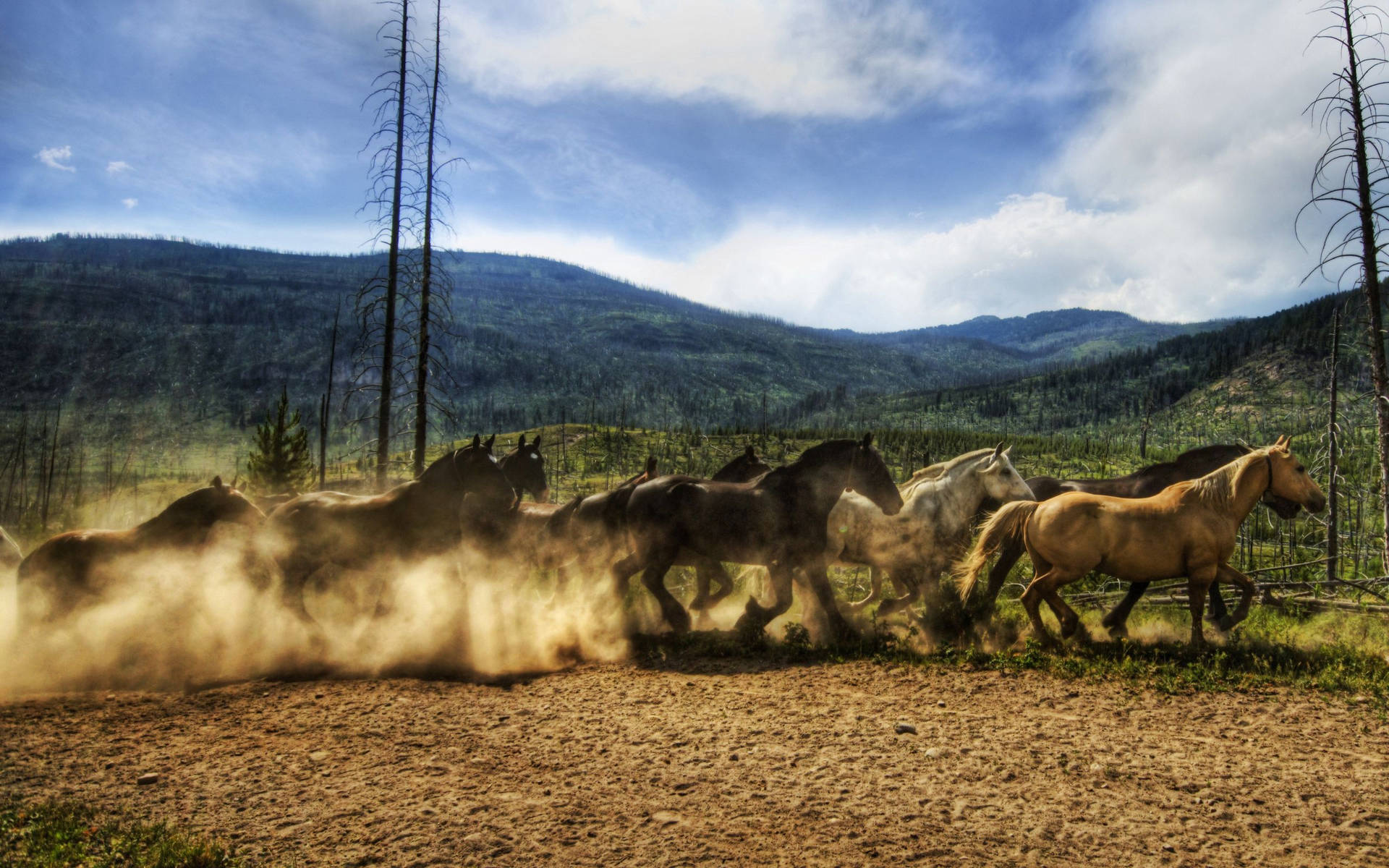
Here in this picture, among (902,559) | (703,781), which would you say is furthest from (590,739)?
(902,559)

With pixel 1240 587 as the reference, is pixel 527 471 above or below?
above

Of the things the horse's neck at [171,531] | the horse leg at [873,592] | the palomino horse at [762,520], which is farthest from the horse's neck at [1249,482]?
the horse's neck at [171,531]

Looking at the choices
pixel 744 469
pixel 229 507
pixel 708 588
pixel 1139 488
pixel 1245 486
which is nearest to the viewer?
pixel 1245 486

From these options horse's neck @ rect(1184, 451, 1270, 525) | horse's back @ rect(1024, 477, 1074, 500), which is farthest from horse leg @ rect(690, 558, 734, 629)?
horse's neck @ rect(1184, 451, 1270, 525)

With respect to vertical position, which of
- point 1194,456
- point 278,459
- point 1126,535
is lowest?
point 1126,535

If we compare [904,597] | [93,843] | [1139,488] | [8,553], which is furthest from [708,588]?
[8,553]

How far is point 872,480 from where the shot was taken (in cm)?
942

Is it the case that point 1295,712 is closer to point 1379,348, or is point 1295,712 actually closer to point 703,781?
point 703,781

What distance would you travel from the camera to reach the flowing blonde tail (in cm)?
901

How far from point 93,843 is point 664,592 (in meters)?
6.28

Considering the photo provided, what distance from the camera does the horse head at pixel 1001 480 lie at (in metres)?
10.1

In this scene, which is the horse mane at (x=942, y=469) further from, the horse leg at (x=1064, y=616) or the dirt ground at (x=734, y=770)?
the dirt ground at (x=734, y=770)

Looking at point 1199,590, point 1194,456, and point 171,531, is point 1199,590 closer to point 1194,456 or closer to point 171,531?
point 1194,456

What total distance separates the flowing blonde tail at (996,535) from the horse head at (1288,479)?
8.67 ft
